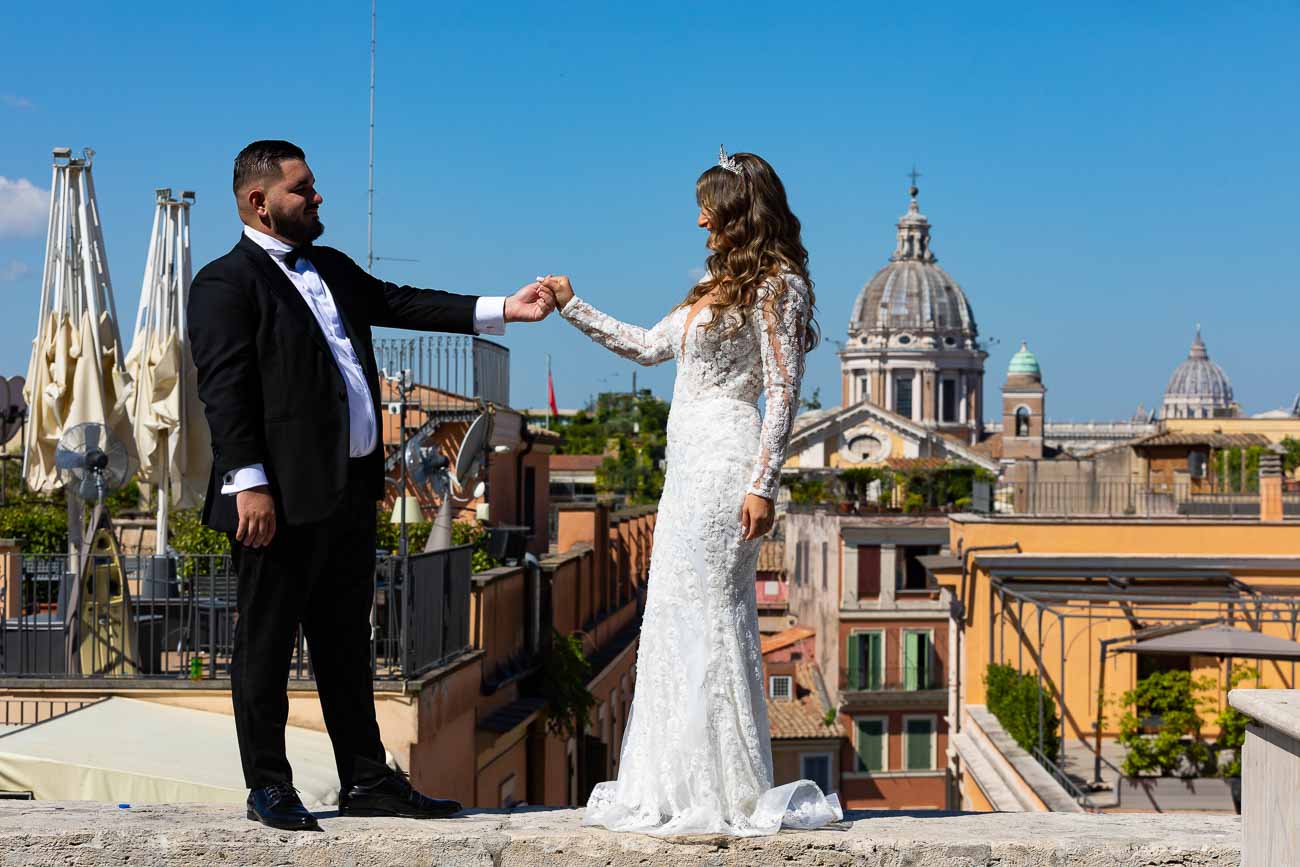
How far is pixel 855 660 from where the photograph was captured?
44531 mm

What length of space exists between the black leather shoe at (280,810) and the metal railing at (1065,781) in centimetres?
1203

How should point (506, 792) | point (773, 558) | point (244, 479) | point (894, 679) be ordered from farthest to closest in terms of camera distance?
point (773, 558), point (894, 679), point (506, 792), point (244, 479)

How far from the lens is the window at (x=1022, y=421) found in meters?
133

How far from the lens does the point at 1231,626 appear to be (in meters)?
17.8

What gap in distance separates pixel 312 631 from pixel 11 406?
55.3 feet

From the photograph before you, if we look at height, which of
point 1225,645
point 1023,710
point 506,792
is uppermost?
point 1225,645

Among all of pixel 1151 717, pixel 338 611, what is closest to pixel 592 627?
pixel 1151 717

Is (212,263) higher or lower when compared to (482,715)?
higher

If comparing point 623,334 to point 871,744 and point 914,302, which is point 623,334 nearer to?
point 871,744

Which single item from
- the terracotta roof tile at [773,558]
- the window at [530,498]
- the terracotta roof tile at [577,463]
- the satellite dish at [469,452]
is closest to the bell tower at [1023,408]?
the terracotta roof tile at [577,463]

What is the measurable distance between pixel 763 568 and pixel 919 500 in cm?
591

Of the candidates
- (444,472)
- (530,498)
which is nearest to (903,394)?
(530,498)

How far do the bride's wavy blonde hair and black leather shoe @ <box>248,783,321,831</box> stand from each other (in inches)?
63.8

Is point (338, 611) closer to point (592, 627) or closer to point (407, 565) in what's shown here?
point (407, 565)
